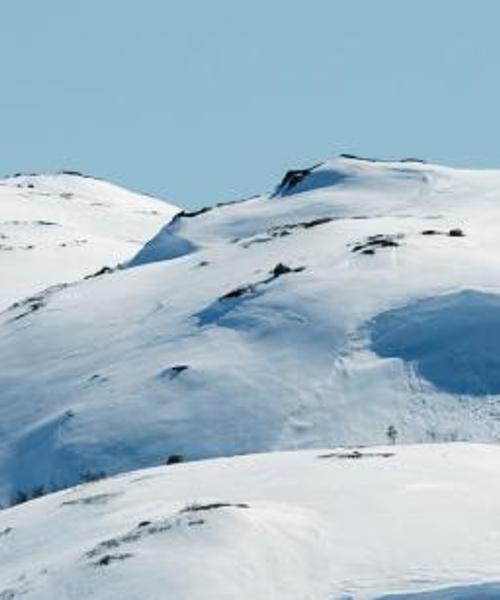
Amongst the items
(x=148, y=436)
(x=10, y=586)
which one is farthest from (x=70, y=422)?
(x=10, y=586)

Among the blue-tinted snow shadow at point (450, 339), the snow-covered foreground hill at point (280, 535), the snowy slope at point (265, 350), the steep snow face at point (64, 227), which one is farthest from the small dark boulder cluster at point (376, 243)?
the snow-covered foreground hill at point (280, 535)

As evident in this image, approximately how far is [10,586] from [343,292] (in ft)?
91.5

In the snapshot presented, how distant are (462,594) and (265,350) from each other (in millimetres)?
27794

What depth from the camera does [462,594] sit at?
77.9ft

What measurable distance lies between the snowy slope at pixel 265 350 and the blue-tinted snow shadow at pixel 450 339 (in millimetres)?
51

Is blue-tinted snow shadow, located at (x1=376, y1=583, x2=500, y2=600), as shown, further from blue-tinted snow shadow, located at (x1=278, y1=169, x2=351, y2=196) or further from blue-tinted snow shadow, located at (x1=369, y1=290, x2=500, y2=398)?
blue-tinted snow shadow, located at (x1=278, y1=169, x2=351, y2=196)

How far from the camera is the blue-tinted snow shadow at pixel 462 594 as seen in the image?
23.6 m

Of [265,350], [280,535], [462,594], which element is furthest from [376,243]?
[462,594]

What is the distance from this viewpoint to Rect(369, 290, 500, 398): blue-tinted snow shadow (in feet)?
157

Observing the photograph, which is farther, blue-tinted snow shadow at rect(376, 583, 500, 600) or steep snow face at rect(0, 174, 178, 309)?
steep snow face at rect(0, 174, 178, 309)

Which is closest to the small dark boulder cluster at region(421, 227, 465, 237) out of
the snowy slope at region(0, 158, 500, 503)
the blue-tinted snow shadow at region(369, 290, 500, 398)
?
the snowy slope at region(0, 158, 500, 503)

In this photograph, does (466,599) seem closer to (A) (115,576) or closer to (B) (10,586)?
(A) (115,576)

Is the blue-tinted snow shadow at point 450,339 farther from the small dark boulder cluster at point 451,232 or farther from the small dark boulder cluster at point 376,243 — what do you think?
the small dark boulder cluster at point 451,232

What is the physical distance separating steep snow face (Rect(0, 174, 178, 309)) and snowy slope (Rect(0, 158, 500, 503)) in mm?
17938
